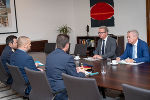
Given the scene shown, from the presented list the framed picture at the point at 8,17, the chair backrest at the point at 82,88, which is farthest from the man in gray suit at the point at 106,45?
the framed picture at the point at 8,17

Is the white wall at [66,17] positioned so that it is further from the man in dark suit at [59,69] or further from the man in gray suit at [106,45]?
the man in dark suit at [59,69]

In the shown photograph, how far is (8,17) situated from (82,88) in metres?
6.01

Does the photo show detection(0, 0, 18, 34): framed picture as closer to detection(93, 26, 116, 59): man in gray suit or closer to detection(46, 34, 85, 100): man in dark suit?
detection(93, 26, 116, 59): man in gray suit

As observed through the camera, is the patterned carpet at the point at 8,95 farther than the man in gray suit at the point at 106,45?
No

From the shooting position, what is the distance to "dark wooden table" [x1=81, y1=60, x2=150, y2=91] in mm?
2206

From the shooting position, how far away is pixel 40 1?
8164 millimetres

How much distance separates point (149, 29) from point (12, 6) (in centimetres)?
479

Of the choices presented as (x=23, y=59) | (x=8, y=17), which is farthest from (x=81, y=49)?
(x=8, y=17)

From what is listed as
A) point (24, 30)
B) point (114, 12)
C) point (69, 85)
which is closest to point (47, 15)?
point (24, 30)

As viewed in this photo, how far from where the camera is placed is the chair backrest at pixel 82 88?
1.91 metres

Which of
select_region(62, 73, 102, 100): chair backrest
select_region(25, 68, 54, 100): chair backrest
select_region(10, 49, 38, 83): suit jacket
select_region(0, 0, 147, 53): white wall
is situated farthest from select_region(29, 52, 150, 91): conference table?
select_region(0, 0, 147, 53): white wall

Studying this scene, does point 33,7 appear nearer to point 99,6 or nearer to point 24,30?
point 24,30

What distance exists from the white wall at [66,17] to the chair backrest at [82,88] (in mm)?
5102

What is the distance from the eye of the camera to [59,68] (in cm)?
249
